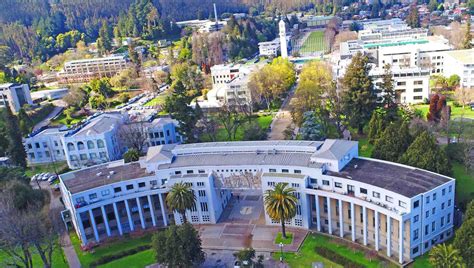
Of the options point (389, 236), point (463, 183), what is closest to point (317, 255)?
point (389, 236)

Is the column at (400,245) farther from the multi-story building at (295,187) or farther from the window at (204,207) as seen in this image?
the window at (204,207)

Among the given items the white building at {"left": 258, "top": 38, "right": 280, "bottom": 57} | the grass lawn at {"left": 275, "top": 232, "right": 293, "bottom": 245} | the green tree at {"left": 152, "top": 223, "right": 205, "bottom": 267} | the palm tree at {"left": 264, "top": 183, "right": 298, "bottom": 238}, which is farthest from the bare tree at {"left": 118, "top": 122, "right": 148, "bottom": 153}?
the white building at {"left": 258, "top": 38, "right": 280, "bottom": 57}

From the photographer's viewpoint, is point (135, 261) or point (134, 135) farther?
point (134, 135)

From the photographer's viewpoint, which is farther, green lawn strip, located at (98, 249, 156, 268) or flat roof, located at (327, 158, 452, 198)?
green lawn strip, located at (98, 249, 156, 268)

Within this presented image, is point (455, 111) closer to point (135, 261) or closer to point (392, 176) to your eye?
point (392, 176)

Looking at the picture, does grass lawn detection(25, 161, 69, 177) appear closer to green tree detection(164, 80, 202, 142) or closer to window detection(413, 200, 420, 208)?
green tree detection(164, 80, 202, 142)

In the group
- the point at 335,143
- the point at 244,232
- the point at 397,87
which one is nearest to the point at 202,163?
the point at 244,232

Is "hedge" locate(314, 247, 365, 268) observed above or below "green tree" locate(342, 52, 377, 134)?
below
